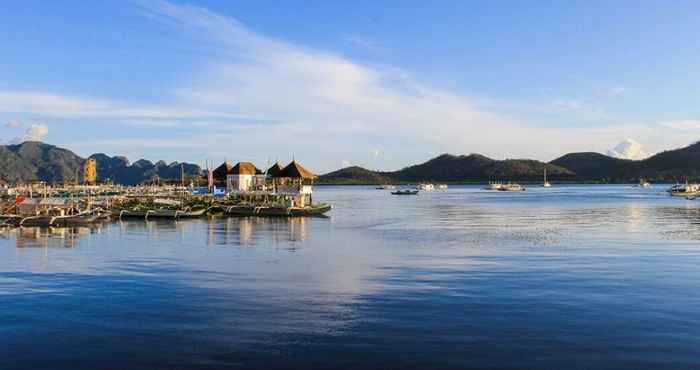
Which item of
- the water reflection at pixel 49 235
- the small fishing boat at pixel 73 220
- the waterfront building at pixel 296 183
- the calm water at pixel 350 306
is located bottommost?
the calm water at pixel 350 306

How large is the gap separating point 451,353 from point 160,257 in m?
26.5

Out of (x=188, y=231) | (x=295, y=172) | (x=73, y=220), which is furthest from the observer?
(x=295, y=172)

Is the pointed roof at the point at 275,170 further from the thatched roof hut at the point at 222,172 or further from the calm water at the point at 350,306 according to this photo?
the calm water at the point at 350,306

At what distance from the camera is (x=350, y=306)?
2392 centimetres

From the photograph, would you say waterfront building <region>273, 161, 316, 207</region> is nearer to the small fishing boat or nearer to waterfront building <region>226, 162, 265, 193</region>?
waterfront building <region>226, 162, 265, 193</region>

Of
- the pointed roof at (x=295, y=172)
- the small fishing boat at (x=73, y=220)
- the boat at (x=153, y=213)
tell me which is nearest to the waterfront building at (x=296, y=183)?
the pointed roof at (x=295, y=172)

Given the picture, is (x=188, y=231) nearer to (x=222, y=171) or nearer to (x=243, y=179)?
(x=243, y=179)

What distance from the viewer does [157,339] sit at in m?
19.2

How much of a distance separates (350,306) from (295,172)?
74.5m

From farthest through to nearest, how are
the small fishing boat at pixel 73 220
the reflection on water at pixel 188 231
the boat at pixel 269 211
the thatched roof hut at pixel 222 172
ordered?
the thatched roof hut at pixel 222 172, the boat at pixel 269 211, the small fishing boat at pixel 73 220, the reflection on water at pixel 188 231

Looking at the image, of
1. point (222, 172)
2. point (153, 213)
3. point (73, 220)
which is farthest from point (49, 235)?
point (222, 172)

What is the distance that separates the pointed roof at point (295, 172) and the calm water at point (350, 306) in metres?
50.1

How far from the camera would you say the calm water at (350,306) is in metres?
17.6

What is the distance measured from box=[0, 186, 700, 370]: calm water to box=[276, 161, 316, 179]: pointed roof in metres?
50.1
